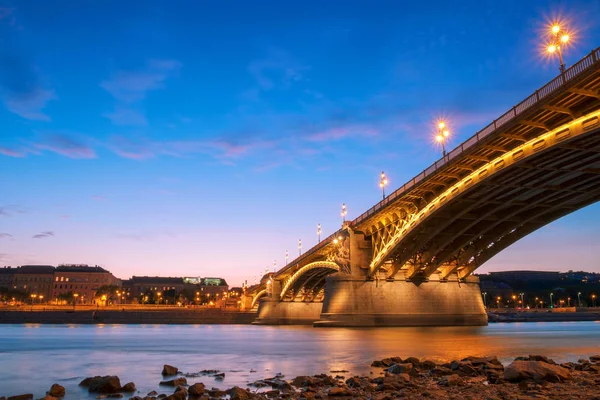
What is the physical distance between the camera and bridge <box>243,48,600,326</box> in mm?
27438

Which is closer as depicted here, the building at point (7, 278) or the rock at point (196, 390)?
the rock at point (196, 390)

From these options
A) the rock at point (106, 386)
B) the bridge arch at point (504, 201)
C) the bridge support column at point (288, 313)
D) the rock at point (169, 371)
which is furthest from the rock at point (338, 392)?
the bridge support column at point (288, 313)

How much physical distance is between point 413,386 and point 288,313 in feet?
271

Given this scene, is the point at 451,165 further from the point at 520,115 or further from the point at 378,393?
the point at 378,393

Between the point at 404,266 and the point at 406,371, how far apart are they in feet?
130

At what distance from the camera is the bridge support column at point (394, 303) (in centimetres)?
5137

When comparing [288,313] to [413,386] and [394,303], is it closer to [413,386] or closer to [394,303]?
[394,303]

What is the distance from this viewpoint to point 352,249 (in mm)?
53969

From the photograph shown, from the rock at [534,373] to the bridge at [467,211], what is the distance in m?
16.5

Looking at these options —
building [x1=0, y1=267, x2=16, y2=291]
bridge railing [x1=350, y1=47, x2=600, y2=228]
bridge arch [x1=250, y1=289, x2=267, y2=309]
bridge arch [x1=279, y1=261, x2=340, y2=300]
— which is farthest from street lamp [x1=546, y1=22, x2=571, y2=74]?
building [x1=0, y1=267, x2=16, y2=291]

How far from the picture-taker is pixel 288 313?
304 feet

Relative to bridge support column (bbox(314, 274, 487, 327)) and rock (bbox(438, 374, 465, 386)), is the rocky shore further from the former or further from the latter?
bridge support column (bbox(314, 274, 487, 327))

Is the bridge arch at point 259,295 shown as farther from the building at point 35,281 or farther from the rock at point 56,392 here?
the rock at point 56,392

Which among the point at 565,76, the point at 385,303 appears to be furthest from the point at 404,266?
the point at 565,76
